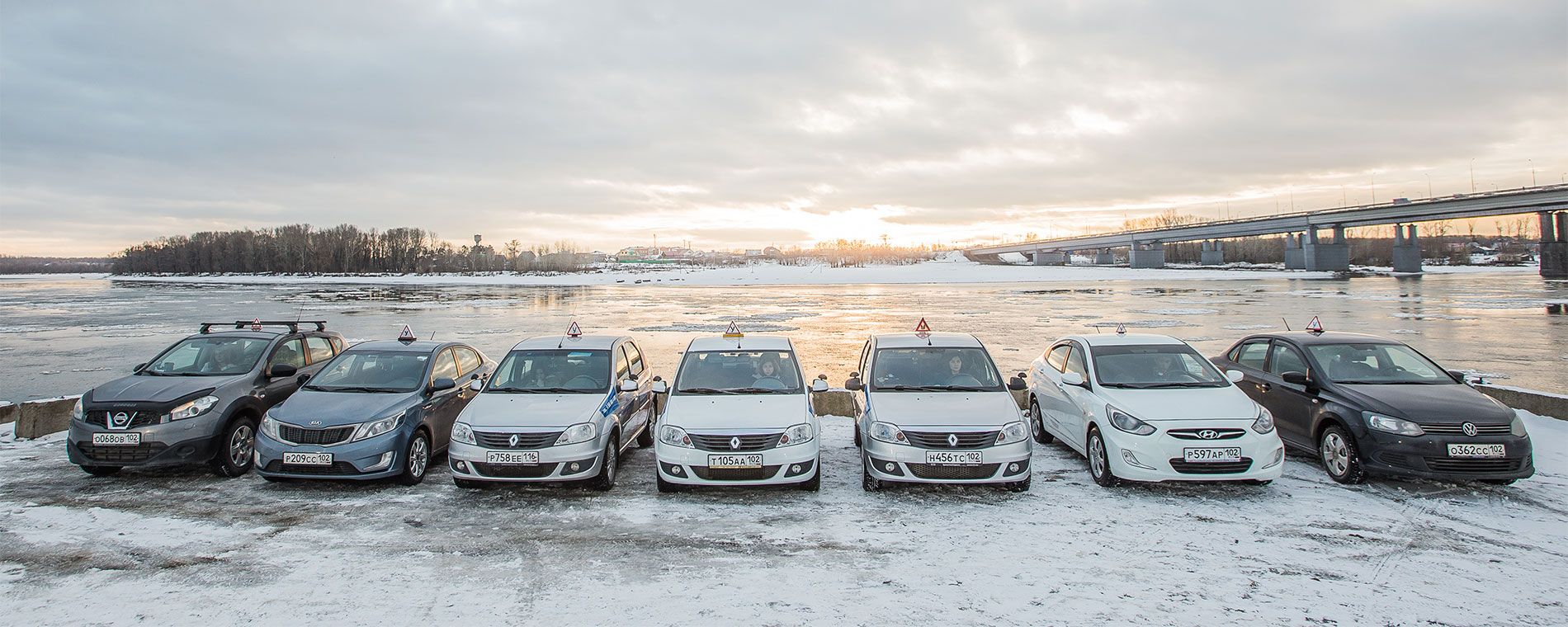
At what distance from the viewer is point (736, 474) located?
6.54 m

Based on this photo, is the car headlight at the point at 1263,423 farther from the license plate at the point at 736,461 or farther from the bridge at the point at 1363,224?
the bridge at the point at 1363,224

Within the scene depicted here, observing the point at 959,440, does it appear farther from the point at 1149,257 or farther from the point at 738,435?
the point at 1149,257

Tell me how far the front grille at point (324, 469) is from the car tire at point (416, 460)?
0.43 m

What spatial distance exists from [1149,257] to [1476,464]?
120 m

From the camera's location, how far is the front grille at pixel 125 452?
7.19 meters

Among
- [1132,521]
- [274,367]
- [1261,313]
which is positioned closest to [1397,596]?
[1132,521]

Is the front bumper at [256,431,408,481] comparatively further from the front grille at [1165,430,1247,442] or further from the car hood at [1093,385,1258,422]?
the front grille at [1165,430,1247,442]

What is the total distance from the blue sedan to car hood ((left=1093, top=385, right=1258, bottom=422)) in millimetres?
6846

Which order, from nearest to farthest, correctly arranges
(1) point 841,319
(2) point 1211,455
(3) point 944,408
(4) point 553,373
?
(2) point 1211,455
(3) point 944,408
(4) point 553,373
(1) point 841,319

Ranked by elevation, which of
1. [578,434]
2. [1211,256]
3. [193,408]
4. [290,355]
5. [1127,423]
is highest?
[1211,256]

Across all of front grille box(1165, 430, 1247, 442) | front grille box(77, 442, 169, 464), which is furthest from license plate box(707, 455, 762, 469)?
front grille box(77, 442, 169, 464)

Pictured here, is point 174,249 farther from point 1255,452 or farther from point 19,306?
point 1255,452

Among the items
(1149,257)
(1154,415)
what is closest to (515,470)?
(1154,415)

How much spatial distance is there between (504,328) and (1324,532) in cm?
2407
